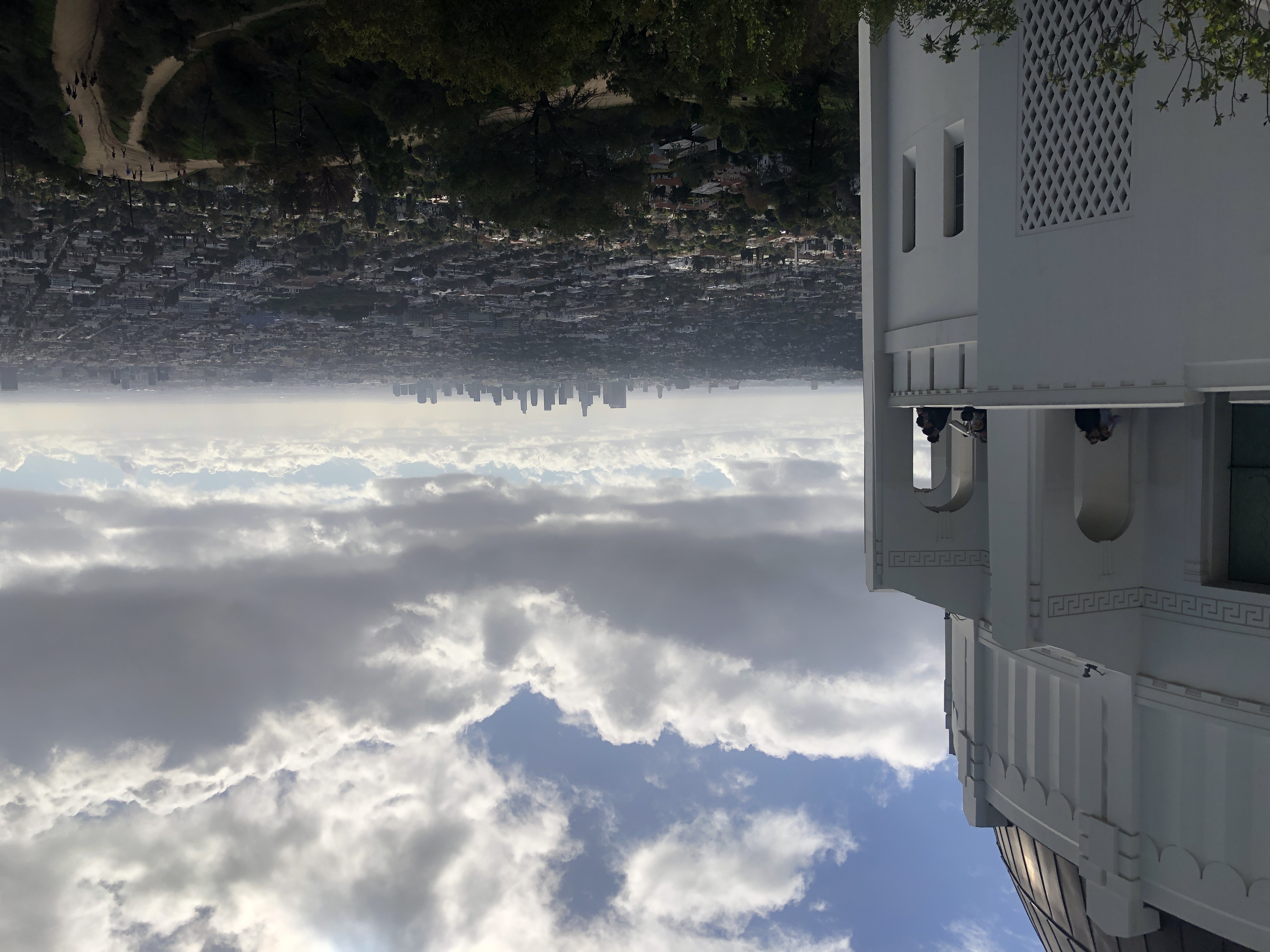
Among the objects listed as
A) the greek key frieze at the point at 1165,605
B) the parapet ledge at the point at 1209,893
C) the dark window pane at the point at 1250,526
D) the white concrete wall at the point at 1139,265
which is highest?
the white concrete wall at the point at 1139,265

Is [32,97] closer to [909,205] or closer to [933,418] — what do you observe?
[909,205]

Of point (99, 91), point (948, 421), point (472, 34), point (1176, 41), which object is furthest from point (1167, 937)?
point (99, 91)

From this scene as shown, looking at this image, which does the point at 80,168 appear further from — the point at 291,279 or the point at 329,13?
the point at 291,279

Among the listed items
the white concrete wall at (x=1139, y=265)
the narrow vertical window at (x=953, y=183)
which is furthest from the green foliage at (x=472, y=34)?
the white concrete wall at (x=1139, y=265)

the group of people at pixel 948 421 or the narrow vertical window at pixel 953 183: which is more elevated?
the narrow vertical window at pixel 953 183

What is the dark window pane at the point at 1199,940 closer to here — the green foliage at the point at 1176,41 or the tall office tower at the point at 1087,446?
the tall office tower at the point at 1087,446

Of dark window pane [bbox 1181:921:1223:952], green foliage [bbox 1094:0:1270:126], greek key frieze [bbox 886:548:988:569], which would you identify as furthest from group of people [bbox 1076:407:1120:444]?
dark window pane [bbox 1181:921:1223:952]
